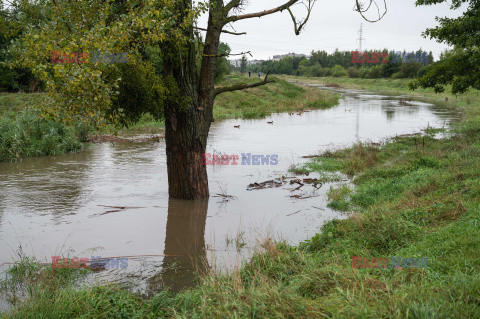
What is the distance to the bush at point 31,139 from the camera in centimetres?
1474

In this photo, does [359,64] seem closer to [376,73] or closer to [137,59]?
[376,73]

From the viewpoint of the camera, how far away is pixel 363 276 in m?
4.30

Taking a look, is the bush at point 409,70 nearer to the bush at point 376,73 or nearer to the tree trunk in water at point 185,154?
the bush at point 376,73

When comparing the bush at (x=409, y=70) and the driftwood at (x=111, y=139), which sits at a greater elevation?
the bush at (x=409, y=70)

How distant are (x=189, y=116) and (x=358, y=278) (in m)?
5.77

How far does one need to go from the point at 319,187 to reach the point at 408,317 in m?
7.71

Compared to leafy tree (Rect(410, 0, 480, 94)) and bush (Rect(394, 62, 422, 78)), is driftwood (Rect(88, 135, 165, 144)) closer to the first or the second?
leafy tree (Rect(410, 0, 480, 94))

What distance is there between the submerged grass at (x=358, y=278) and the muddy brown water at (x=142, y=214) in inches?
25.5

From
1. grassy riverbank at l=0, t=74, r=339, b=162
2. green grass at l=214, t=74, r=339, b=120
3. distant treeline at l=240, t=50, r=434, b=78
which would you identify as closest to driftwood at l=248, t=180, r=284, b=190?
grassy riverbank at l=0, t=74, r=339, b=162

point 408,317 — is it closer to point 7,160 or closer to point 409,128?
point 7,160

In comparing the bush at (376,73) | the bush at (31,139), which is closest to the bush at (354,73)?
the bush at (376,73)

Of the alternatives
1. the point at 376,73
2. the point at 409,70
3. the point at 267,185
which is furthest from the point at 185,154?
the point at 376,73

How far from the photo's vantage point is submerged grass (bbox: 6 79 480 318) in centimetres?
359

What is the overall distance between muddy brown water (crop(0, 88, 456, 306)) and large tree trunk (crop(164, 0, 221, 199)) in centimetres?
53
